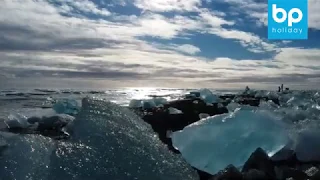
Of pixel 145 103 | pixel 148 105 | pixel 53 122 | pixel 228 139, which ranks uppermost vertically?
pixel 228 139

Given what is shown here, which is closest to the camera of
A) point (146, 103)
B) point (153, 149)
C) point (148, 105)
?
point (153, 149)

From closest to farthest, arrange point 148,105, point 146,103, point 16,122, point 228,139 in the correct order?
point 228,139 → point 16,122 → point 148,105 → point 146,103

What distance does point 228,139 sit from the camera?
4902 mm

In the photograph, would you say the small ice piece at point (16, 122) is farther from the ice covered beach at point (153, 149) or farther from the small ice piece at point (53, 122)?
the ice covered beach at point (153, 149)

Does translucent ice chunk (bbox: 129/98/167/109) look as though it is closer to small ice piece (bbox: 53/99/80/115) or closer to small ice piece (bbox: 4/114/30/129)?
small ice piece (bbox: 53/99/80/115)

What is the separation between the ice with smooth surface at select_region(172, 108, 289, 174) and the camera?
476 cm

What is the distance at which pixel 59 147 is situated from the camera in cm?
372

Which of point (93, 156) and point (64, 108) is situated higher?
point (93, 156)

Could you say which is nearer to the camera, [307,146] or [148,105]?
[307,146]

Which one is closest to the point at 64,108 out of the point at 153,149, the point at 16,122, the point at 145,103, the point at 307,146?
the point at 16,122

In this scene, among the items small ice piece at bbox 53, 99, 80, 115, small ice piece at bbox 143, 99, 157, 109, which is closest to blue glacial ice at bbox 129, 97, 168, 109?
small ice piece at bbox 143, 99, 157, 109

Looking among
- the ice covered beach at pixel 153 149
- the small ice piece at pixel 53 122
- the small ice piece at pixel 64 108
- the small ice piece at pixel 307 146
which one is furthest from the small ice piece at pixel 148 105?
the small ice piece at pixel 307 146

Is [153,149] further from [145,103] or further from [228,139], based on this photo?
[145,103]

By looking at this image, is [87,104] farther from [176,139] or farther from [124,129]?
[176,139]
